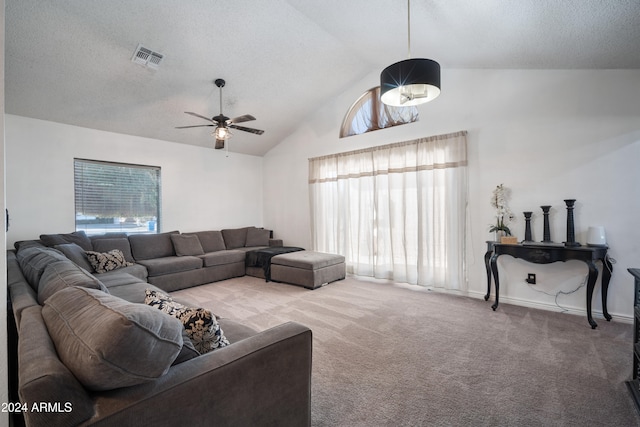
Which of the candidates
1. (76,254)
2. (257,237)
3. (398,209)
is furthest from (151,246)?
(398,209)

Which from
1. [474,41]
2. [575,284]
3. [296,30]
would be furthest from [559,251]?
[296,30]

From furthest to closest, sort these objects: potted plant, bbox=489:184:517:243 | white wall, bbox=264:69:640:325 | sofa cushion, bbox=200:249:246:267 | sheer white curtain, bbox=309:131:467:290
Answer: sofa cushion, bbox=200:249:246:267, sheer white curtain, bbox=309:131:467:290, potted plant, bbox=489:184:517:243, white wall, bbox=264:69:640:325

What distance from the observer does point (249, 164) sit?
6.85 meters

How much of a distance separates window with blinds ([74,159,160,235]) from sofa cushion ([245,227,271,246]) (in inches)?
69.2

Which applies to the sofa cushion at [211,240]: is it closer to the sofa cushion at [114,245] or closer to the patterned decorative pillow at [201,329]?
the sofa cushion at [114,245]

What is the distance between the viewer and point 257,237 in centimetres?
632

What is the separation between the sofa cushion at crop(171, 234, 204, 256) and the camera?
16.7 feet

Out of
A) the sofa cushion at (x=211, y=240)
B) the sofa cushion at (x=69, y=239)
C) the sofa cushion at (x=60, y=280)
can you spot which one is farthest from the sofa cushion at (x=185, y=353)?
the sofa cushion at (x=211, y=240)

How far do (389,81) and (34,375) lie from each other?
253 centimetres

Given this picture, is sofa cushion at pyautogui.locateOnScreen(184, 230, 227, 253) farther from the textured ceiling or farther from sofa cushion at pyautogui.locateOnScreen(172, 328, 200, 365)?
sofa cushion at pyautogui.locateOnScreen(172, 328, 200, 365)

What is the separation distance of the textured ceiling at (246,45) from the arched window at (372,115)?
1.53 ft

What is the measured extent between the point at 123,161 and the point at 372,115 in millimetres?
4371

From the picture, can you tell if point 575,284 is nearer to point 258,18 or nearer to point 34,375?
point 34,375

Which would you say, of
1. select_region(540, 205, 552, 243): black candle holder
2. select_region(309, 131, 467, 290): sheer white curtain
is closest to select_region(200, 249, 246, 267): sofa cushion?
select_region(309, 131, 467, 290): sheer white curtain
